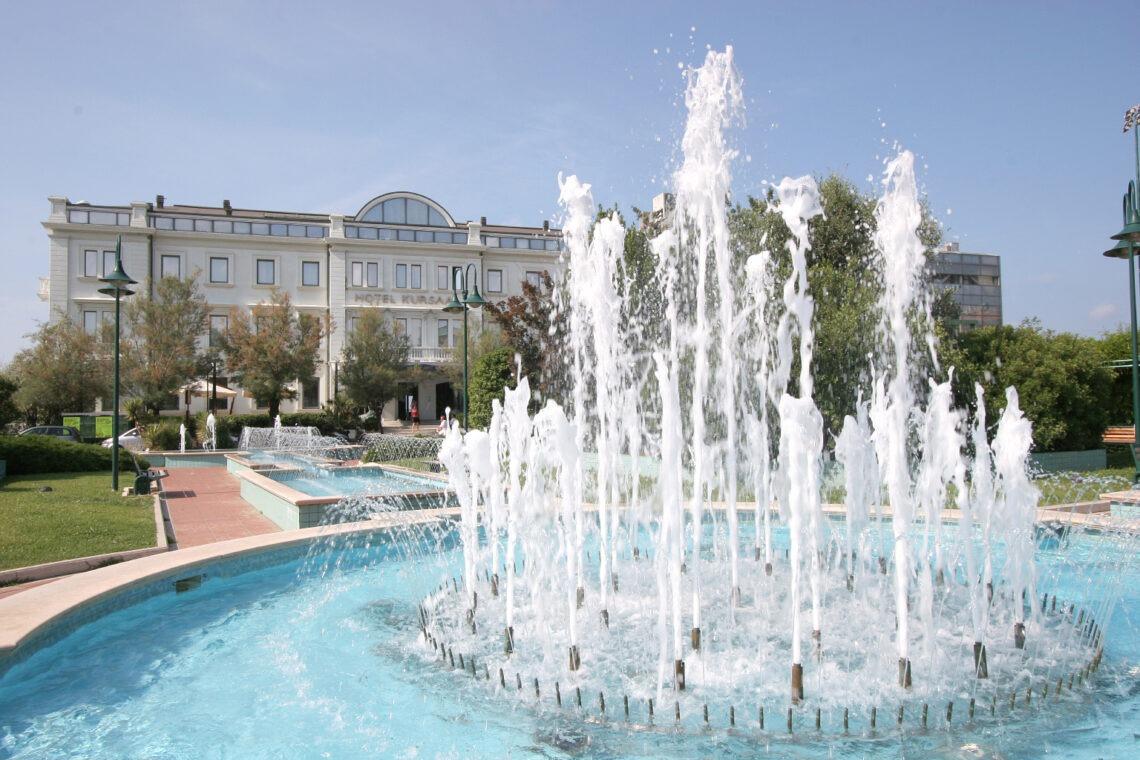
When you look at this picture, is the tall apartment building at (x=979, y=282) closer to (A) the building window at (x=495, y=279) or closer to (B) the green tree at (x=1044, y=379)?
(A) the building window at (x=495, y=279)

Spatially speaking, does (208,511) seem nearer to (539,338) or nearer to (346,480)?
(346,480)

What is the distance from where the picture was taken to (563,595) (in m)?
6.56

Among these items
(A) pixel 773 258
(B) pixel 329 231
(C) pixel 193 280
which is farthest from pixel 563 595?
(B) pixel 329 231

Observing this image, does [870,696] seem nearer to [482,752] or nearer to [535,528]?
[482,752]

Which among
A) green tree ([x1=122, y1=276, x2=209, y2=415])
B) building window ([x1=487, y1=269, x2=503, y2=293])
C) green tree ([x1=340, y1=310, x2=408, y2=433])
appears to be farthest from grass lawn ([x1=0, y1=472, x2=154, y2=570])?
building window ([x1=487, y1=269, x2=503, y2=293])

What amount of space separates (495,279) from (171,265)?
57.9 ft

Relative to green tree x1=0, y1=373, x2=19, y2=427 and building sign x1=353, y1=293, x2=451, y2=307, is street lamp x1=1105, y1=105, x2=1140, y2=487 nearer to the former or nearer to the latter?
green tree x1=0, y1=373, x2=19, y2=427

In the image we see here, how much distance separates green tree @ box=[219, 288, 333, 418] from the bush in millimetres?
13796

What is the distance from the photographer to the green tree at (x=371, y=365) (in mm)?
35875

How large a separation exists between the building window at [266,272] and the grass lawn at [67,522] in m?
29.3

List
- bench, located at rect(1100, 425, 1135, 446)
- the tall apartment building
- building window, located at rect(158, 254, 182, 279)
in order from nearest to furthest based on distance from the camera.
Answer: bench, located at rect(1100, 425, 1135, 446)
building window, located at rect(158, 254, 182, 279)
the tall apartment building

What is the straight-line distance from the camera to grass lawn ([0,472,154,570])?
8.31 meters

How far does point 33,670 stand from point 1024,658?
6.68 meters

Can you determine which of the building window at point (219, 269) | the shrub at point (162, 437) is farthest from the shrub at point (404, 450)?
the building window at point (219, 269)
